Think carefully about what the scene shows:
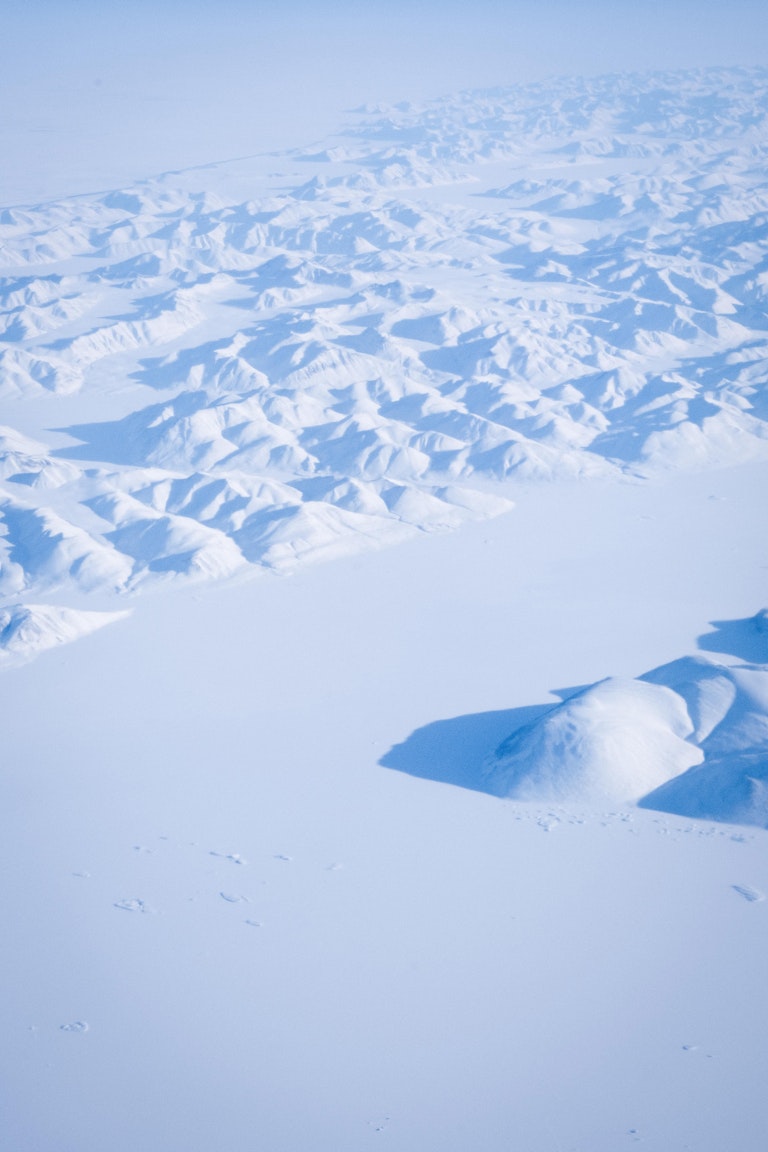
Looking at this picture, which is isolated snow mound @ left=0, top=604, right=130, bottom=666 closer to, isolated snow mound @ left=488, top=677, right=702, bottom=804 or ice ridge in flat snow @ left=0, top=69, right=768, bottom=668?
ice ridge in flat snow @ left=0, top=69, right=768, bottom=668

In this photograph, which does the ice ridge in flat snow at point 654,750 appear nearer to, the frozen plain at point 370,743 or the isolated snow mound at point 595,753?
the isolated snow mound at point 595,753

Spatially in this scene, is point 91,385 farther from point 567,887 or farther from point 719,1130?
point 719,1130

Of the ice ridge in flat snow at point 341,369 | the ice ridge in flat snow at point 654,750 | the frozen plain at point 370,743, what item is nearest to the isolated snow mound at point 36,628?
the ice ridge in flat snow at point 341,369

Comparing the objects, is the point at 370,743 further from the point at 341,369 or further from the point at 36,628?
the point at 341,369

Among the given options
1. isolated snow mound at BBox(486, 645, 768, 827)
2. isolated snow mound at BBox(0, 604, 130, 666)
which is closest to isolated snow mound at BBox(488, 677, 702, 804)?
isolated snow mound at BBox(486, 645, 768, 827)

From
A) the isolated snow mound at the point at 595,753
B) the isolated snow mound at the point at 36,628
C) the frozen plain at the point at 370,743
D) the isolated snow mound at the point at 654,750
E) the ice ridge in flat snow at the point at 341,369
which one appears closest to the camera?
the frozen plain at the point at 370,743

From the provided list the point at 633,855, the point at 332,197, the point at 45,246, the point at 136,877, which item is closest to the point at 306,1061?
the point at 136,877
